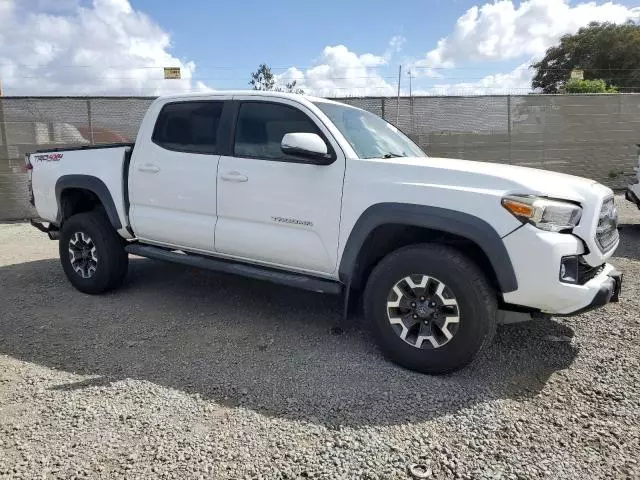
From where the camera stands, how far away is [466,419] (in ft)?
9.94

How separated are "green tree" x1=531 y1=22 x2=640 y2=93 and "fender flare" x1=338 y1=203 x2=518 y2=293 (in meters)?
43.0

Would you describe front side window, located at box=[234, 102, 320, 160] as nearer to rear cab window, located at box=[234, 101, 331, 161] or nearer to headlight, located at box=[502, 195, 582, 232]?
rear cab window, located at box=[234, 101, 331, 161]

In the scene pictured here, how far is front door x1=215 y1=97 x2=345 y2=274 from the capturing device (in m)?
3.87

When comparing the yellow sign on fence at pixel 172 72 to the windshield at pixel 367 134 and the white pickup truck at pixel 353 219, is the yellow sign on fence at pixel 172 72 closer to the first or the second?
the white pickup truck at pixel 353 219

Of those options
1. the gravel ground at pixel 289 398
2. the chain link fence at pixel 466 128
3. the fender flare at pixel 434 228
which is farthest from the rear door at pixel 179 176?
the chain link fence at pixel 466 128

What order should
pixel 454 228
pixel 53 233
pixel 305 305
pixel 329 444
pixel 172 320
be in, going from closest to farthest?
pixel 329 444, pixel 454 228, pixel 172 320, pixel 305 305, pixel 53 233

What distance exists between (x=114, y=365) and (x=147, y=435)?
103 centimetres

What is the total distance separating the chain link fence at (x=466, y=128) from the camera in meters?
9.81

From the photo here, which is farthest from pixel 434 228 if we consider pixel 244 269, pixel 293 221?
pixel 244 269

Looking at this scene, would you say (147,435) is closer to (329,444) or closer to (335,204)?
(329,444)

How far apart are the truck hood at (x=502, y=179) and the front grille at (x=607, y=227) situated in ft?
0.37

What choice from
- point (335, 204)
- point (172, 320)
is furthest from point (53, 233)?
point (335, 204)

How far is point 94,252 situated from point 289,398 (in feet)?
9.71

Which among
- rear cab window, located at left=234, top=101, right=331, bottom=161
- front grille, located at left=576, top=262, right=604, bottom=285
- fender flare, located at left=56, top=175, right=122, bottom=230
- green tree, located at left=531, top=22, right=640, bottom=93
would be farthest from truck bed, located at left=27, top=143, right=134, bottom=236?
green tree, located at left=531, top=22, right=640, bottom=93
